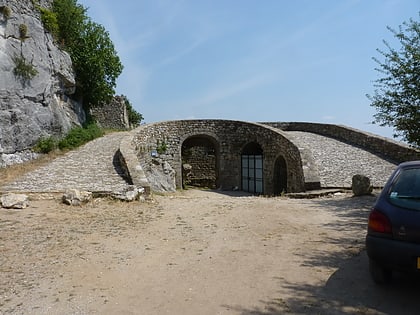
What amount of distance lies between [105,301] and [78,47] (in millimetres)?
17678

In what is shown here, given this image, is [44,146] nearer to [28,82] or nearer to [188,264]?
[28,82]

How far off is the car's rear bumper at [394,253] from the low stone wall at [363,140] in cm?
1143

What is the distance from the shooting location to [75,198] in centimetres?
822

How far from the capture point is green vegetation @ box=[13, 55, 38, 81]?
503 inches

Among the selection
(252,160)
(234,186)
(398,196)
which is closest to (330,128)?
(252,160)

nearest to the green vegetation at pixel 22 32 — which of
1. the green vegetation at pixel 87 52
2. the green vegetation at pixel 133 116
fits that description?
the green vegetation at pixel 87 52

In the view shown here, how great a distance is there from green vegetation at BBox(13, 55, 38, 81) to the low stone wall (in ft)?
44.1

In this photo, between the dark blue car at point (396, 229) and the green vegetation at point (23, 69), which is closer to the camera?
the dark blue car at point (396, 229)

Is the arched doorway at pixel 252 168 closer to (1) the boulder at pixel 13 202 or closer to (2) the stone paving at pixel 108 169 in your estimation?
(2) the stone paving at pixel 108 169

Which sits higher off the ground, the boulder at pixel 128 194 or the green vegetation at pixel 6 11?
the green vegetation at pixel 6 11

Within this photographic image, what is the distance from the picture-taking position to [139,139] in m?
17.0

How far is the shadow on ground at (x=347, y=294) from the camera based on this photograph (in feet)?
10.7

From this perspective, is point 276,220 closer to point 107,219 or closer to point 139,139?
point 107,219

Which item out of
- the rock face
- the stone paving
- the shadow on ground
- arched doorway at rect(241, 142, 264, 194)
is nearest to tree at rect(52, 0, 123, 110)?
the rock face
